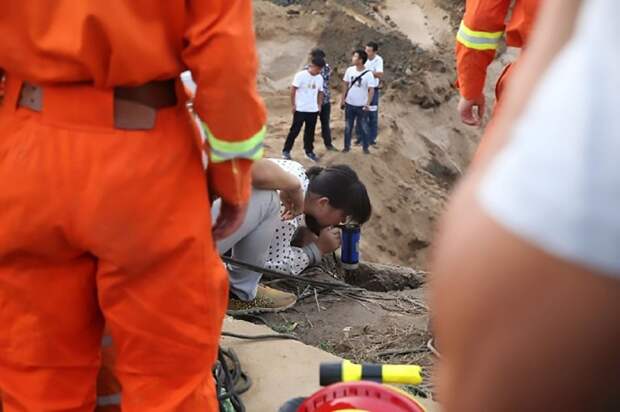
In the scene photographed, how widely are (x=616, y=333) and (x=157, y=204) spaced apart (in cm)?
156

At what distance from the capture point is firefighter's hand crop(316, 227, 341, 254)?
4.90 meters

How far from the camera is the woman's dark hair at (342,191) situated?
471 centimetres

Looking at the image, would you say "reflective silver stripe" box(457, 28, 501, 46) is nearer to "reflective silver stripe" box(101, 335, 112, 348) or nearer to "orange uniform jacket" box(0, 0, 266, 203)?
"orange uniform jacket" box(0, 0, 266, 203)

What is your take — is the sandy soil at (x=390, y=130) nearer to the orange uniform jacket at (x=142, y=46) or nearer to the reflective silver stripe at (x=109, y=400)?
the reflective silver stripe at (x=109, y=400)

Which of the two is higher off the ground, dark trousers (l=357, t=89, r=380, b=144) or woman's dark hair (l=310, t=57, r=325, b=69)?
woman's dark hair (l=310, t=57, r=325, b=69)

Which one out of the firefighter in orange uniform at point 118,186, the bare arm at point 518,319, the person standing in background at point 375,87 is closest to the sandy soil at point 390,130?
the person standing in background at point 375,87

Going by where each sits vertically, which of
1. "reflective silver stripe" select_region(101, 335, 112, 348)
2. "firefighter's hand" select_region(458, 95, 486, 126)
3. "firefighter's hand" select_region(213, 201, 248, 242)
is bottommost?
"reflective silver stripe" select_region(101, 335, 112, 348)

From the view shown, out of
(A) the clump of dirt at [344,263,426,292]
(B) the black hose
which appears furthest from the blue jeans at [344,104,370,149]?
(B) the black hose

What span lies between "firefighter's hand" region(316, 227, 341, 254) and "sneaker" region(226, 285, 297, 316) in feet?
2.03

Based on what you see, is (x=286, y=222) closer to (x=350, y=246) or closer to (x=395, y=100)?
(x=350, y=246)

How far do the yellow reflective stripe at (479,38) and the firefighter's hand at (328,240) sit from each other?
1483 mm

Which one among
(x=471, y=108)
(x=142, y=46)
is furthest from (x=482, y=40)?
(x=142, y=46)

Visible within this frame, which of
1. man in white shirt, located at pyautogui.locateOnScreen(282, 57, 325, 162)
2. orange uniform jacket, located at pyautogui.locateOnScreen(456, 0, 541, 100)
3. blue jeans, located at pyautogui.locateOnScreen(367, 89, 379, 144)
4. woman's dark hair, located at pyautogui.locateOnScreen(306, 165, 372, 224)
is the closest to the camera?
orange uniform jacket, located at pyautogui.locateOnScreen(456, 0, 541, 100)

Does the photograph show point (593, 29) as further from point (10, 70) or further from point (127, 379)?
point (127, 379)
